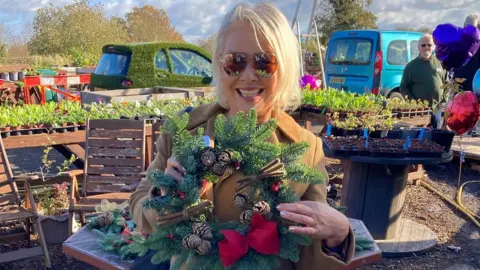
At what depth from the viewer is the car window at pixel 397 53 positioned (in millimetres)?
8844

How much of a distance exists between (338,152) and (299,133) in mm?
2320

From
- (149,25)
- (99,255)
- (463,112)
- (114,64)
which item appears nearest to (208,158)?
(99,255)

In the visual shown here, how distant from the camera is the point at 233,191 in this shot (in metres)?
1.37

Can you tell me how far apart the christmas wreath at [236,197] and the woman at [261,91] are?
10 centimetres

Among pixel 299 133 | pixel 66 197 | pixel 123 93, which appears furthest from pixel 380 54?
pixel 299 133

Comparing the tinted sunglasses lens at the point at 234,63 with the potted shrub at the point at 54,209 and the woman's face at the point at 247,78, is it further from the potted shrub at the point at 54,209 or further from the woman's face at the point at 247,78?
the potted shrub at the point at 54,209

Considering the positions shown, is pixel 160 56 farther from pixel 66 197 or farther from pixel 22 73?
pixel 22 73

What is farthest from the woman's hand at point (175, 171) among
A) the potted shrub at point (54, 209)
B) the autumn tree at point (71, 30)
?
the autumn tree at point (71, 30)

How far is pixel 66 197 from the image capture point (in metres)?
4.93

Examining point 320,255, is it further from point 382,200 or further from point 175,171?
point 382,200

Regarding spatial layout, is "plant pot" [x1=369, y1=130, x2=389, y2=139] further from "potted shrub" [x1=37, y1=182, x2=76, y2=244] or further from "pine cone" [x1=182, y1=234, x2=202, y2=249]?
"pine cone" [x1=182, y1=234, x2=202, y2=249]

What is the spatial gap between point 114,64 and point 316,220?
7.53 metres

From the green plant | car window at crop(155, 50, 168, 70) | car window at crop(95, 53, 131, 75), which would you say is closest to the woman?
the green plant

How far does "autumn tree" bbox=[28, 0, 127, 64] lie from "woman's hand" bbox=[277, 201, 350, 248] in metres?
24.2
